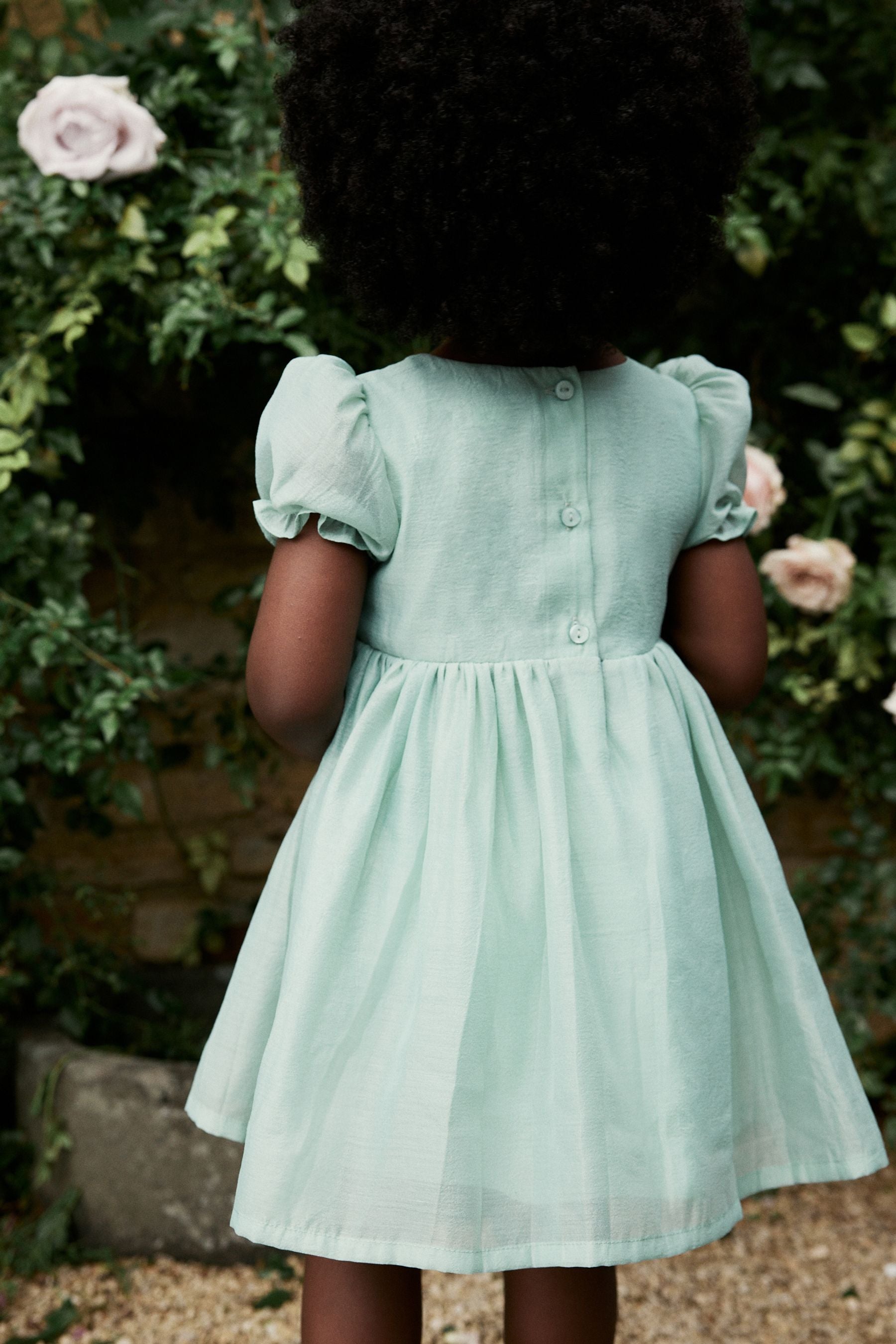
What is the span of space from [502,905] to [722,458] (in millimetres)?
483

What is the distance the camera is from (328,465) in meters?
0.99

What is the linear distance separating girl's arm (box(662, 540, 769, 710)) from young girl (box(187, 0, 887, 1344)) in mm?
92

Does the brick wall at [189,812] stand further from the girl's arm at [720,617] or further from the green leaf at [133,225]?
the girl's arm at [720,617]

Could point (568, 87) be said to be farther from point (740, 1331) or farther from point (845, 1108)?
point (740, 1331)

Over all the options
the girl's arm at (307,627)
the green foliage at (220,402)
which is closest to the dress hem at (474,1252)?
the girl's arm at (307,627)

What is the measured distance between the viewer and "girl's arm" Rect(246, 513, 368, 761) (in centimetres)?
102

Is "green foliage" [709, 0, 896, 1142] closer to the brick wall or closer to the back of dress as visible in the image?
the brick wall

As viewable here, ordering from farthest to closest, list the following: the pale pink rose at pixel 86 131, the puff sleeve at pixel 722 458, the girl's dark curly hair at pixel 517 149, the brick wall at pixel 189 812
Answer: the brick wall at pixel 189 812 < the pale pink rose at pixel 86 131 < the puff sleeve at pixel 722 458 < the girl's dark curly hair at pixel 517 149

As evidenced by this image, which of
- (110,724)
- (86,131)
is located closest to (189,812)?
(110,724)

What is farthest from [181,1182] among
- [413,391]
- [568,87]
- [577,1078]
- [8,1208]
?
[568,87]

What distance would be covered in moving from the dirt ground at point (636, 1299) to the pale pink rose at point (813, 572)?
1.01m

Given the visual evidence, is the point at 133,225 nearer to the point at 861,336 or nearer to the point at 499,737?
the point at 499,737

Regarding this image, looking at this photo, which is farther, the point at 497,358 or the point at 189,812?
the point at 189,812

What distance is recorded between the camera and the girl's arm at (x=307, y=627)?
3.34 feet
